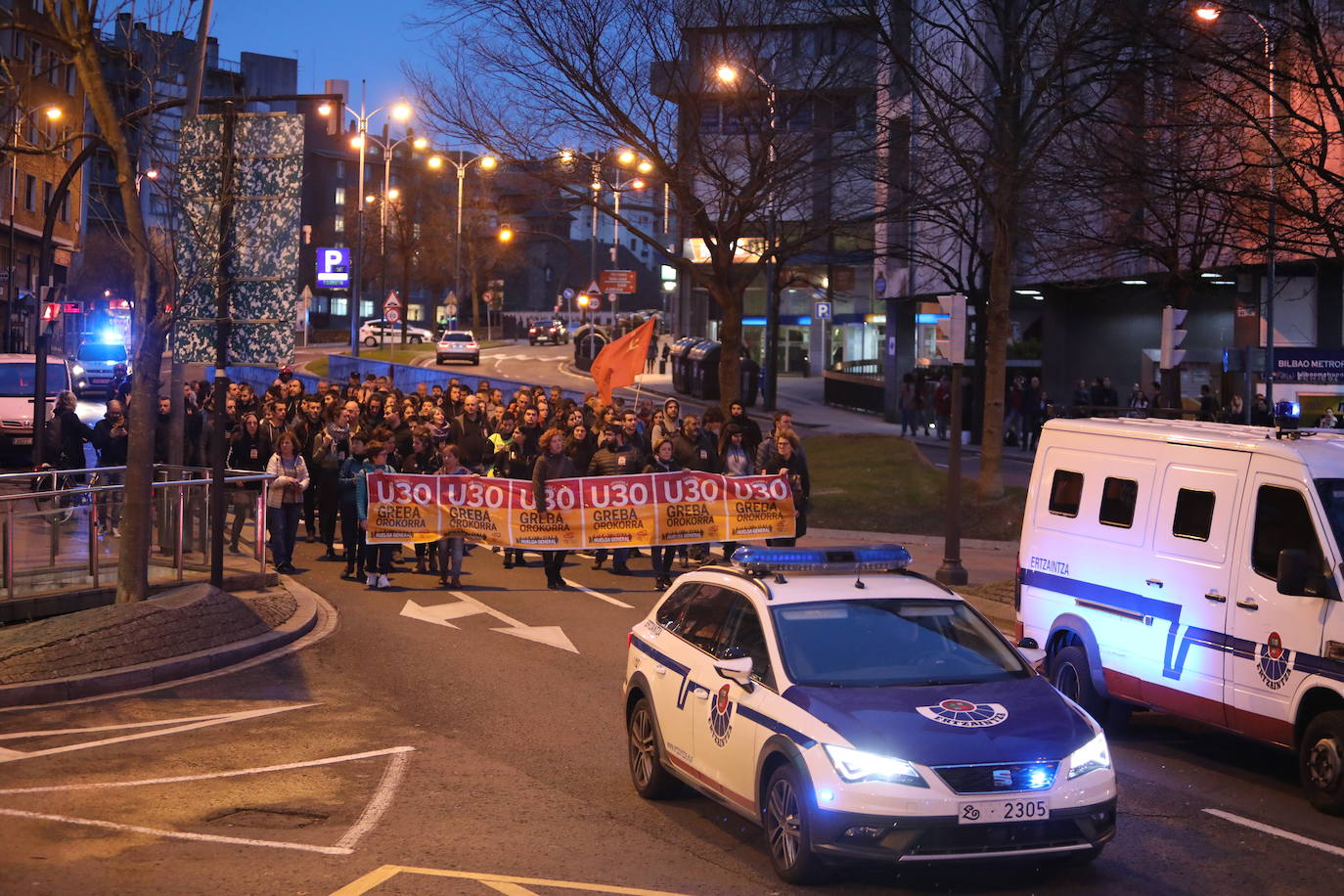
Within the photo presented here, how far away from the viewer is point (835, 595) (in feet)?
28.5

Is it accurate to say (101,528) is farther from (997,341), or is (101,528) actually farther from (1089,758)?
(997,341)

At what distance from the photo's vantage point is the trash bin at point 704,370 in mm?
52344

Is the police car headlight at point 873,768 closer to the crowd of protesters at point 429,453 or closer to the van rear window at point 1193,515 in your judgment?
the van rear window at point 1193,515

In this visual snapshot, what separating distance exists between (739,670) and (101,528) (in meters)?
9.60

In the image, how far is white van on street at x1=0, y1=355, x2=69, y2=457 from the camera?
33469mm

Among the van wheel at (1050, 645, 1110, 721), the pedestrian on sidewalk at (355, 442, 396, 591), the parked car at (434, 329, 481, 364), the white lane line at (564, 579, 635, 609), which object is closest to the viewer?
the van wheel at (1050, 645, 1110, 721)

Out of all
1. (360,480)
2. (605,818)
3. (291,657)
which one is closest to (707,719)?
(605,818)

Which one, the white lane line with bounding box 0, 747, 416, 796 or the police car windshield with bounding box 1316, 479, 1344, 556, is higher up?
the police car windshield with bounding box 1316, 479, 1344, 556

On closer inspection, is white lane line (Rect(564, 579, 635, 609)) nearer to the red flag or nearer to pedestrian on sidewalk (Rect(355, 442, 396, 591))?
pedestrian on sidewalk (Rect(355, 442, 396, 591))

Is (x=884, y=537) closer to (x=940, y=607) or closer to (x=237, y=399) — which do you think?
(x=237, y=399)

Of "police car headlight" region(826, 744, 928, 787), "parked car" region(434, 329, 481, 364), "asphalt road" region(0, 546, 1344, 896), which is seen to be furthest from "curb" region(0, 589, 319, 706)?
"parked car" region(434, 329, 481, 364)


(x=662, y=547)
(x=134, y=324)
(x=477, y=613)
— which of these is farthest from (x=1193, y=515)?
(x=662, y=547)

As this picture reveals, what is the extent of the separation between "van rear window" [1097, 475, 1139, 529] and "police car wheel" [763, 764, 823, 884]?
470 cm

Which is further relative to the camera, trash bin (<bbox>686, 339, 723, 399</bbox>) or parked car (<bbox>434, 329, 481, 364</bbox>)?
parked car (<bbox>434, 329, 481, 364</bbox>)
